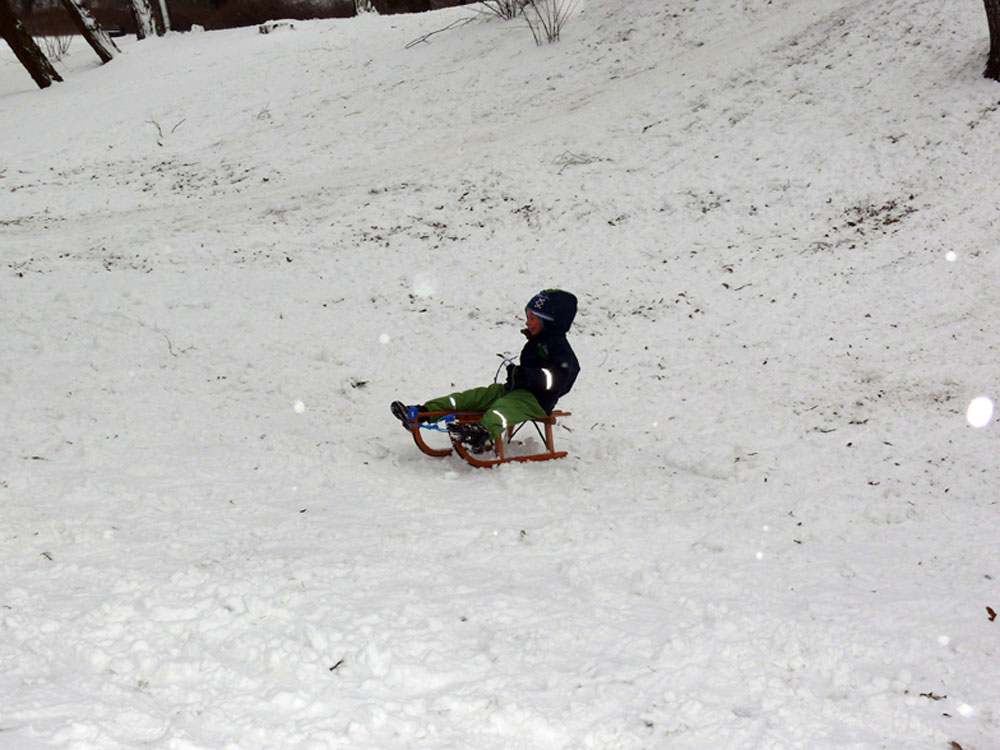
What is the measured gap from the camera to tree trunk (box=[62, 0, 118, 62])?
21.2 meters

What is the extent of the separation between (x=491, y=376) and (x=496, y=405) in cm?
236

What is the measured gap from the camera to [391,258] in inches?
454

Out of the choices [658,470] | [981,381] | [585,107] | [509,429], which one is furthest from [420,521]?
[585,107]

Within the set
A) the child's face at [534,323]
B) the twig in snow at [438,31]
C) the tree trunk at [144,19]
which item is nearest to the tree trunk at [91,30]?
the tree trunk at [144,19]

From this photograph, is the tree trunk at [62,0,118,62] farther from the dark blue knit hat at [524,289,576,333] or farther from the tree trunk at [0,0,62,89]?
the dark blue knit hat at [524,289,576,333]

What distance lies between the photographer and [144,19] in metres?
24.3

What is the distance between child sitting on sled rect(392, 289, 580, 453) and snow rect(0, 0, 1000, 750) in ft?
1.35

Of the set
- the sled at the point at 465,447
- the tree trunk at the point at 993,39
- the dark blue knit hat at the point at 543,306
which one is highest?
the tree trunk at the point at 993,39

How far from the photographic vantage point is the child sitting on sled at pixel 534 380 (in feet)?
21.5

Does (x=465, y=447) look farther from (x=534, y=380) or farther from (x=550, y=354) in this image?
(x=550, y=354)

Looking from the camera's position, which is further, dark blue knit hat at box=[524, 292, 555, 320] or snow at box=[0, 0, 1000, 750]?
dark blue knit hat at box=[524, 292, 555, 320]

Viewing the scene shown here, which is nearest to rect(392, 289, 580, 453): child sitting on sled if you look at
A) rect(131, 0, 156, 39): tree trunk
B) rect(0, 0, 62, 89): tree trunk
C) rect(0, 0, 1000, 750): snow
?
rect(0, 0, 1000, 750): snow

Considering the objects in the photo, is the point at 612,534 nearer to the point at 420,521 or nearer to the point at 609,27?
the point at 420,521

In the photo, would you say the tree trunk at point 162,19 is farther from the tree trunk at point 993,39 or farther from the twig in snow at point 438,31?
the tree trunk at point 993,39
